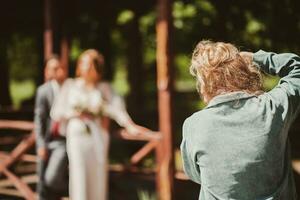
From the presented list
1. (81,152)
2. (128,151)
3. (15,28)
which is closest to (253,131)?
(81,152)

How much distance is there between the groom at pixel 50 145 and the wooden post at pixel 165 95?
1074 mm

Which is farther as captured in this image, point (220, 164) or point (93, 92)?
point (93, 92)

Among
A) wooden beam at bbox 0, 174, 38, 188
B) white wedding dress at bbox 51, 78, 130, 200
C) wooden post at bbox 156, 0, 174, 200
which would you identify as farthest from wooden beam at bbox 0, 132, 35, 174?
wooden post at bbox 156, 0, 174, 200

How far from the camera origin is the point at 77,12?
1062 centimetres

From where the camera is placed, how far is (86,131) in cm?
605

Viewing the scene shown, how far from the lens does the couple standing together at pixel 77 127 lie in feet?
19.8

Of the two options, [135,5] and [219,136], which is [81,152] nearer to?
[219,136]

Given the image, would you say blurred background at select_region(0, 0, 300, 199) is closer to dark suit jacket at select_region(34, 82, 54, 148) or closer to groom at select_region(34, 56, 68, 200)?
groom at select_region(34, 56, 68, 200)

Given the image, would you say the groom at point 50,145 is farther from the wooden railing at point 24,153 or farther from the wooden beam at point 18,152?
the wooden beam at point 18,152

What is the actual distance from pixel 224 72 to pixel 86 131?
3681 mm

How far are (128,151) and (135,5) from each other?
149 inches

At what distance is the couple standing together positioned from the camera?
6.05 metres

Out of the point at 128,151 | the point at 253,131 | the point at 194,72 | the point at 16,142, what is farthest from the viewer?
the point at 16,142

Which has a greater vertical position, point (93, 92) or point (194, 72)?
point (194, 72)
